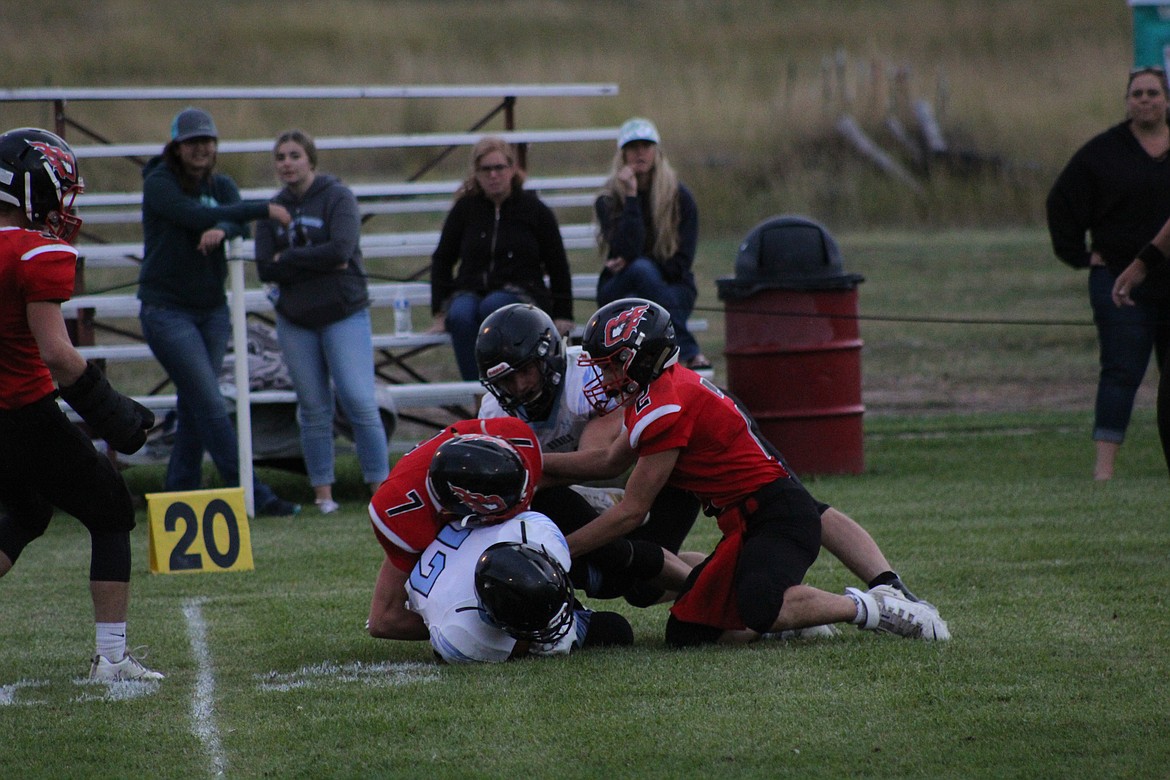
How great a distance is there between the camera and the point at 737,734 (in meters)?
4.38

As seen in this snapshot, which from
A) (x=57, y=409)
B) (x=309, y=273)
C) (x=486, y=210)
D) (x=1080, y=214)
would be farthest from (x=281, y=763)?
(x=1080, y=214)

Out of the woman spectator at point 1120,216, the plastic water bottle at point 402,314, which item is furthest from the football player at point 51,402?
the woman spectator at point 1120,216

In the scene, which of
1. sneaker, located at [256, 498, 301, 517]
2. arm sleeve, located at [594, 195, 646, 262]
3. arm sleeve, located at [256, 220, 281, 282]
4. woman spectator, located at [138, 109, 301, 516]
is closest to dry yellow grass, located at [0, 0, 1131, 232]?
arm sleeve, located at [594, 195, 646, 262]

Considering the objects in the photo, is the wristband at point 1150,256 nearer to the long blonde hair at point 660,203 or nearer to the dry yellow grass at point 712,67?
the long blonde hair at point 660,203

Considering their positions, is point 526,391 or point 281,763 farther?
point 526,391

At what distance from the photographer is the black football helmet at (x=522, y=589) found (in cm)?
519

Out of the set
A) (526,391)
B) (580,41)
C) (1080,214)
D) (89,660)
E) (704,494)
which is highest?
(580,41)

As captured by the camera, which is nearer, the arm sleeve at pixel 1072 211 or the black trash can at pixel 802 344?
the arm sleeve at pixel 1072 211

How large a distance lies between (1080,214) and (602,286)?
9.40 ft

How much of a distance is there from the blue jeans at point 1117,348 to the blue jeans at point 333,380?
4.06 meters

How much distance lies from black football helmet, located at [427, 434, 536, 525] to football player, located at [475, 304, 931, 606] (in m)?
0.35

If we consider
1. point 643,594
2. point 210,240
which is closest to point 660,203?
point 210,240

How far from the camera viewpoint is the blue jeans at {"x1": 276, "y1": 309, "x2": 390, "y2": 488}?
29.6 ft

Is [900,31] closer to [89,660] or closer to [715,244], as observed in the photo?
[715,244]
